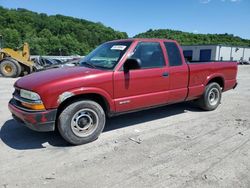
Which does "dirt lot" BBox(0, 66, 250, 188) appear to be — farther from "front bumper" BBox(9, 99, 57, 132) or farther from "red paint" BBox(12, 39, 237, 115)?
"red paint" BBox(12, 39, 237, 115)

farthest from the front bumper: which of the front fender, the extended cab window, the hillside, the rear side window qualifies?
the hillside

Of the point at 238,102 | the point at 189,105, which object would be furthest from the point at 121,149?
the point at 238,102

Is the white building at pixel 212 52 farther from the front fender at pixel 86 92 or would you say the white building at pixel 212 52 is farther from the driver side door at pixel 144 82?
the front fender at pixel 86 92

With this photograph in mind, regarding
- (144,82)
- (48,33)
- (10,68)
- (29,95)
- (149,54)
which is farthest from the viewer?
(48,33)

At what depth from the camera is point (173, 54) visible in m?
5.56

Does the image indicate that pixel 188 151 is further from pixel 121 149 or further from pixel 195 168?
pixel 121 149

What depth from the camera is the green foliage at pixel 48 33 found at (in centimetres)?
6232

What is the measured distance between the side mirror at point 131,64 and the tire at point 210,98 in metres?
2.72

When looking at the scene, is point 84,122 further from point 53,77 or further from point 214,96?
point 214,96

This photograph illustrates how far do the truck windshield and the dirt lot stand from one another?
139 centimetres

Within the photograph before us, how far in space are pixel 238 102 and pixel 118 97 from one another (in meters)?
5.21

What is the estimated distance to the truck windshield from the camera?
4.66 metres

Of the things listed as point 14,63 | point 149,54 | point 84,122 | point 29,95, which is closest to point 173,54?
point 149,54

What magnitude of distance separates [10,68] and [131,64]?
13.9 metres
